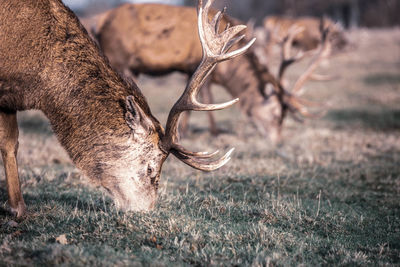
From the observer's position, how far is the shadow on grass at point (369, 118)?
1148 cm

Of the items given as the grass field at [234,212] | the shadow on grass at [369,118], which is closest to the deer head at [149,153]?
the grass field at [234,212]

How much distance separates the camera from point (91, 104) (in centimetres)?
421

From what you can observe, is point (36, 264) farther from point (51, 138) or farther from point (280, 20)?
point (280, 20)

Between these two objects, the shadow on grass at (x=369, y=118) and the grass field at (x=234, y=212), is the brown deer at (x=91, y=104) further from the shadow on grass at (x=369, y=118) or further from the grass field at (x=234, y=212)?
the shadow on grass at (x=369, y=118)

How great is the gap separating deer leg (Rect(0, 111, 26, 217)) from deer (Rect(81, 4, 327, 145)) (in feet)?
15.2

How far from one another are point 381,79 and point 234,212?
17338mm

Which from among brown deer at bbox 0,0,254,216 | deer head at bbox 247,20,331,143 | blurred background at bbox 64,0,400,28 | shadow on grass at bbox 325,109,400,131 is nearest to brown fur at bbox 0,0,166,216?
brown deer at bbox 0,0,254,216

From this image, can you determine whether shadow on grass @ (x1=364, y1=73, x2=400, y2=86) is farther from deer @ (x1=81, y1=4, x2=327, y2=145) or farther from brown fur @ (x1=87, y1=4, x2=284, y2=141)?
brown fur @ (x1=87, y1=4, x2=284, y2=141)

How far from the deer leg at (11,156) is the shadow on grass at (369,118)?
31.0 ft

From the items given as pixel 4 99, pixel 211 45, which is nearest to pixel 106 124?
pixel 4 99

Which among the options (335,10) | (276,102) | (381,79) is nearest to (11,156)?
(276,102)

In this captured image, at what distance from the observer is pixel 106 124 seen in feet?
13.7

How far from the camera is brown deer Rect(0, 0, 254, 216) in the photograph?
4160 millimetres

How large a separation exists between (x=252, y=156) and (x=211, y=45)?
3.83 m
